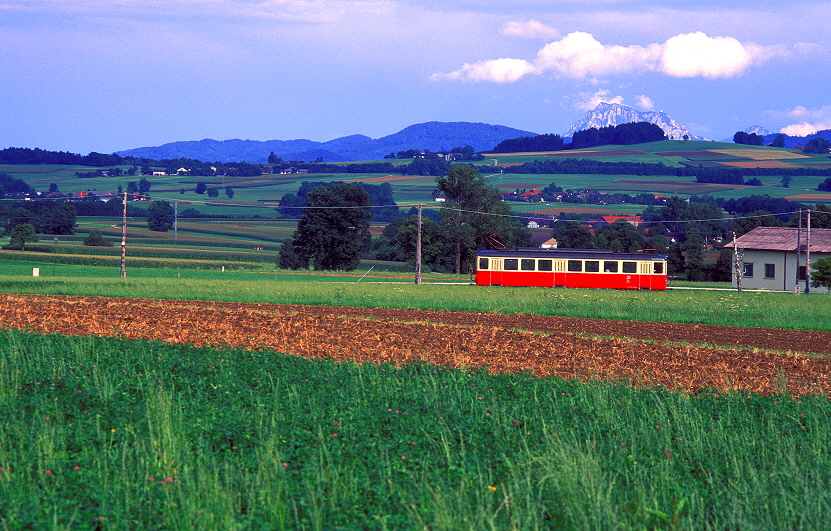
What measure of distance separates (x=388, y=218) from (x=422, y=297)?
122733 millimetres

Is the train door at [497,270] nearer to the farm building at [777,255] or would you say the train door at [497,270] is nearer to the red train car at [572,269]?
→ the red train car at [572,269]

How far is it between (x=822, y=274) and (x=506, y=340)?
46.2 metres

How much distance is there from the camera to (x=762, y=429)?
11.1m

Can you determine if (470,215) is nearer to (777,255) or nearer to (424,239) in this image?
(424,239)

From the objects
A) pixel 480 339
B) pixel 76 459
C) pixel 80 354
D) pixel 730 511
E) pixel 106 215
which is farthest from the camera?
pixel 106 215

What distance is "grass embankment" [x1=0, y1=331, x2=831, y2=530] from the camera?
24.5 feet

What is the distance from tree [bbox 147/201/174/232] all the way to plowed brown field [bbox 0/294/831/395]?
326 feet

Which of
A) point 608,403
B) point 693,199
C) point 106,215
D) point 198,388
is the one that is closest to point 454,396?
point 608,403

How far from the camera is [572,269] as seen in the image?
53375 mm

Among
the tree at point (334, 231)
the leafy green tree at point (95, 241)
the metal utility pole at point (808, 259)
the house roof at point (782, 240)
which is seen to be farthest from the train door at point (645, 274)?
the leafy green tree at point (95, 241)

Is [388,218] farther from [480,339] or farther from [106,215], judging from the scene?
[480,339]

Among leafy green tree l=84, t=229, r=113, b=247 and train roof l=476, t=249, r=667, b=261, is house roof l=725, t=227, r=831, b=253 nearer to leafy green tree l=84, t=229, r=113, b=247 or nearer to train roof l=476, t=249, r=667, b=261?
train roof l=476, t=249, r=667, b=261

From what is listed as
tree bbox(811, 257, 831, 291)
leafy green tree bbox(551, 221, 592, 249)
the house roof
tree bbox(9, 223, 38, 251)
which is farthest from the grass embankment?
leafy green tree bbox(551, 221, 592, 249)

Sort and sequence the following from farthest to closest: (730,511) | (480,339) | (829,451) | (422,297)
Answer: (422,297), (480,339), (829,451), (730,511)
